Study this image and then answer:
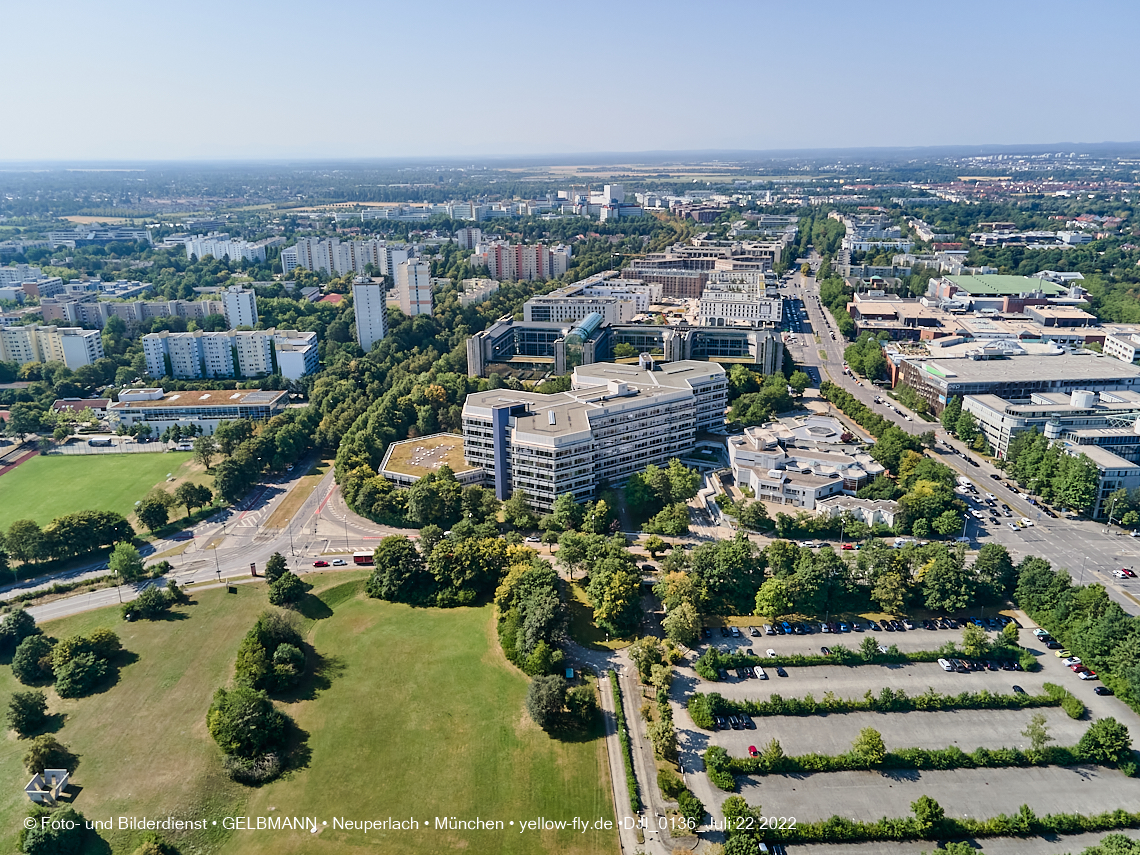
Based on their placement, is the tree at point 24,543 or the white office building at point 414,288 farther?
the white office building at point 414,288

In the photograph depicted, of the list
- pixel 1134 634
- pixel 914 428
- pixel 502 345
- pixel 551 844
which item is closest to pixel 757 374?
pixel 914 428

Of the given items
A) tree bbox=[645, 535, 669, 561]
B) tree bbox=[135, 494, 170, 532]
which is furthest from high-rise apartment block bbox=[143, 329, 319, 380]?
tree bbox=[645, 535, 669, 561]

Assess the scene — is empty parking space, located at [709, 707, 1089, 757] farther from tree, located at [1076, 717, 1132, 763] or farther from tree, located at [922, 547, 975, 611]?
tree, located at [922, 547, 975, 611]

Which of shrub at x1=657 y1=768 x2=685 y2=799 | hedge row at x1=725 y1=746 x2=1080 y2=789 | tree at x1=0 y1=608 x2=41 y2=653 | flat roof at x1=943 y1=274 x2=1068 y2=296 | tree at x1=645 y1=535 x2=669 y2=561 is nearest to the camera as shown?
shrub at x1=657 y1=768 x2=685 y2=799

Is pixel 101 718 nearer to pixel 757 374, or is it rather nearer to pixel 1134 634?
pixel 1134 634

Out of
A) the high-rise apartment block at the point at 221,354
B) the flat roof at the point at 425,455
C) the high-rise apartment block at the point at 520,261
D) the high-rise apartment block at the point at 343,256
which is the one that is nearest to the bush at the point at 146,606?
the flat roof at the point at 425,455

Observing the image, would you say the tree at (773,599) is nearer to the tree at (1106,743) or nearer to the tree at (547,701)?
the tree at (547,701)
